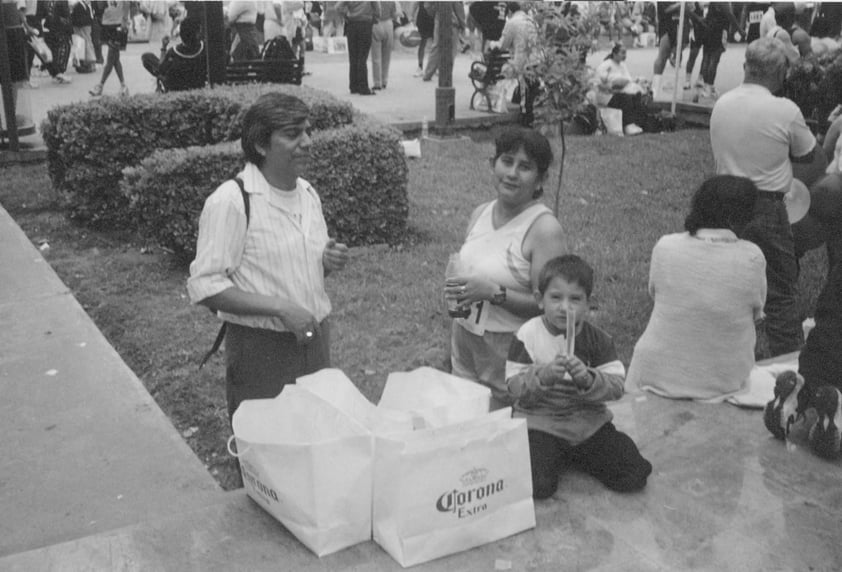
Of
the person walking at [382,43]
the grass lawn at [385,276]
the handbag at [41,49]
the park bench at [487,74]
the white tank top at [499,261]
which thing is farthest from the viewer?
the person walking at [382,43]

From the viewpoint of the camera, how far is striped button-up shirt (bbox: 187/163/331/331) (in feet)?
11.8

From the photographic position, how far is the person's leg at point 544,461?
3.85m

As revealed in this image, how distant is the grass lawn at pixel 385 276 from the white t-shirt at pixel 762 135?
1300mm

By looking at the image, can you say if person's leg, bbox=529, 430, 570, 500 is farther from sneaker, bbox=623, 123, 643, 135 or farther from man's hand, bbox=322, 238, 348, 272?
sneaker, bbox=623, 123, 643, 135

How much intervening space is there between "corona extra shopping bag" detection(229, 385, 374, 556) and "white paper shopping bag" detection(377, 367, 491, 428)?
342 mm

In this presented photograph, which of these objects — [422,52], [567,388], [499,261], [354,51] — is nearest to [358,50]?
[354,51]

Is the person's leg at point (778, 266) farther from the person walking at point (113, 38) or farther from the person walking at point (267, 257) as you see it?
the person walking at point (113, 38)

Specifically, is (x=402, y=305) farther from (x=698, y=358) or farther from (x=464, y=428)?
(x=464, y=428)

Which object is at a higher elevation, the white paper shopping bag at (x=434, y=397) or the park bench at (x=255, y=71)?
the park bench at (x=255, y=71)

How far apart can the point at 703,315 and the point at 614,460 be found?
3.46 ft

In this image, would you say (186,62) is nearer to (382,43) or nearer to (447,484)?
(382,43)

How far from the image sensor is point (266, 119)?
11.9ft

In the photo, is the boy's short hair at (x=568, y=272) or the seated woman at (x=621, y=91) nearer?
the boy's short hair at (x=568, y=272)

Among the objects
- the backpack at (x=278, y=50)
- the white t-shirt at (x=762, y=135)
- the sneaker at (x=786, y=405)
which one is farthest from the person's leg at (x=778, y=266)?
the backpack at (x=278, y=50)
